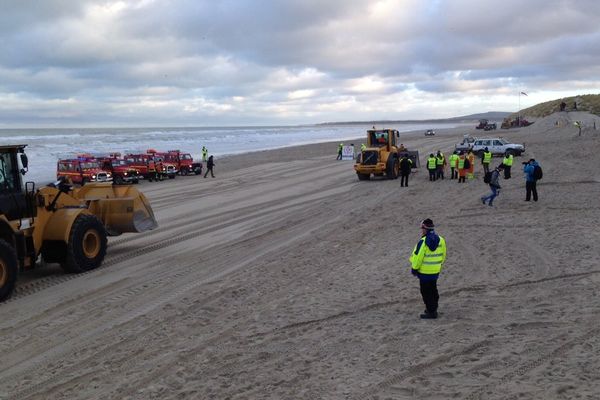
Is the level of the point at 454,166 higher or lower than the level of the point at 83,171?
lower

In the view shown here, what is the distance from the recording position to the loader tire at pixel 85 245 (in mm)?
11163

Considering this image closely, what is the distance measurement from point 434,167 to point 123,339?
20470 millimetres

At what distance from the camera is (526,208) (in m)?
16.7

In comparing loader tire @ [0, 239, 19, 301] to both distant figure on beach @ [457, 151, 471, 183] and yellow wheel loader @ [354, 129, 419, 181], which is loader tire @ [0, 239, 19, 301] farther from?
yellow wheel loader @ [354, 129, 419, 181]

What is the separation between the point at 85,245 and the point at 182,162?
25316 mm

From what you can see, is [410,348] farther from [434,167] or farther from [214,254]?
[434,167]

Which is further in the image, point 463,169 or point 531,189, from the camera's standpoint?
point 463,169

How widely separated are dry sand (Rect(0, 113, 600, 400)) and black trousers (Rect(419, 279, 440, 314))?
0.23m

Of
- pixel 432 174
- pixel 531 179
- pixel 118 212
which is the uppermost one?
pixel 118 212

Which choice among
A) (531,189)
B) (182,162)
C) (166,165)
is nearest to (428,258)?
(531,189)

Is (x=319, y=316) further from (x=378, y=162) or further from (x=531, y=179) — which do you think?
(x=378, y=162)

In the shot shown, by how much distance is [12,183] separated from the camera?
33.8 ft

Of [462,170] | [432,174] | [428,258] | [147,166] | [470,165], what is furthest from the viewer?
[147,166]

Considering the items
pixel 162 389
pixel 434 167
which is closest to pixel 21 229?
pixel 162 389
